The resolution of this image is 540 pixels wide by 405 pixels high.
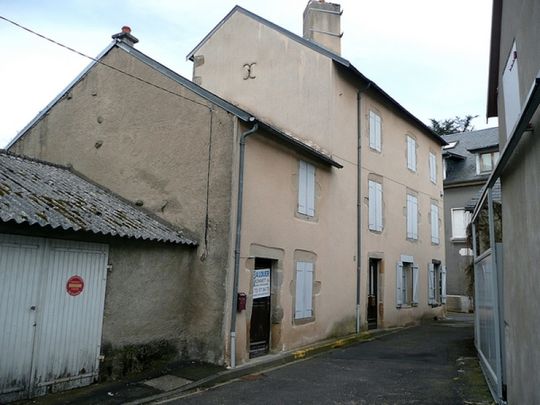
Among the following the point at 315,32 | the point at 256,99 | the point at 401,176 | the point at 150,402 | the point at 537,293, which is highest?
the point at 315,32

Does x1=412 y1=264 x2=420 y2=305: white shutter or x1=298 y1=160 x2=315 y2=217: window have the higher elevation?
x1=298 y1=160 x2=315 y2=217: window

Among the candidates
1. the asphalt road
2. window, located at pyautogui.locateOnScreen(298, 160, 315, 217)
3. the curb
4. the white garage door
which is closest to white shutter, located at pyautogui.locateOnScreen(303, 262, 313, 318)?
the curb

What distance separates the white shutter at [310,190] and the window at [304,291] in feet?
3.99

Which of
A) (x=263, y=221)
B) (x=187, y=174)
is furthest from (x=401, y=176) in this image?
(x=187, y=174)

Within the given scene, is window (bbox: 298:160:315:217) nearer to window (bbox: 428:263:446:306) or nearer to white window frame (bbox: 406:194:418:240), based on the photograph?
white window frame (bbox: 406:194:418:240)

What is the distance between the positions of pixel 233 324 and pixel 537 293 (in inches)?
207

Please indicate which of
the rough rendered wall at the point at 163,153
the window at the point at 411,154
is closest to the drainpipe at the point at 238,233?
the rough rendered wall at the point at 163,153

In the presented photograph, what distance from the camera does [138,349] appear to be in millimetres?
7535

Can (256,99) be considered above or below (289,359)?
above

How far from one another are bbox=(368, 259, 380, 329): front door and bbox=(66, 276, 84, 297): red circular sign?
351 inches

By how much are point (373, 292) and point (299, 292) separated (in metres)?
4.53

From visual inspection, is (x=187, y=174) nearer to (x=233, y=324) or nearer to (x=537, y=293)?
(x=233, y=324)

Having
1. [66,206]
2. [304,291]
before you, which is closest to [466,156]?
[304,291]

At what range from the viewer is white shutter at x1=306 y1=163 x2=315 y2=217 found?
10.7m
